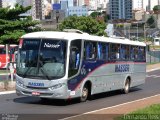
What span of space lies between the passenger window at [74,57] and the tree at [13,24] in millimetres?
33986

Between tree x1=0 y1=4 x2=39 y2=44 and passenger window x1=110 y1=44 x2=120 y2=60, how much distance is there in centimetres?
2999

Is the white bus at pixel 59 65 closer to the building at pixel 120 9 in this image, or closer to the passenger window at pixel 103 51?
the passenger window at pixel 103 51

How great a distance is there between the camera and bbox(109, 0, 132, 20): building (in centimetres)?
17400

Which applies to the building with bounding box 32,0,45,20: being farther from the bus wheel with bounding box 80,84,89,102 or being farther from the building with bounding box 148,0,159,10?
the bus wheel with bounding box 80,84,89,102

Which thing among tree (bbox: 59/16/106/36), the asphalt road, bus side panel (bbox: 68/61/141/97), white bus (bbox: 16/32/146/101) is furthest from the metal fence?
white bus (bbox: 16/32/146/101)

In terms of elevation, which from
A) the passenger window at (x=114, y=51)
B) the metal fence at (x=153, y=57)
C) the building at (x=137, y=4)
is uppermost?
the building at (x=137, y=4)

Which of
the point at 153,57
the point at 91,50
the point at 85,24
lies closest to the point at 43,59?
the point at 91,50

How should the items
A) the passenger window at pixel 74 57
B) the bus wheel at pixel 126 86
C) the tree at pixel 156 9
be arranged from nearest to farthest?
1. the passenger window at pixel 74 57
2. the bus wheel at pixel 126 86
3. the tree at pixel 156 9

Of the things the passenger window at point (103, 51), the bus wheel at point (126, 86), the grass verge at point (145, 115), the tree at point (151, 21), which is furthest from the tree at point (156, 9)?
the grass verge at point (145, 115)

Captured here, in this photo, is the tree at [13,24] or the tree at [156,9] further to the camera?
the tree at [156,9]

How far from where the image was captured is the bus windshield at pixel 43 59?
683 inches

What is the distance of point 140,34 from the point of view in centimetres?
14438

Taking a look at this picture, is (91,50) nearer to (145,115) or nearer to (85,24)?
(145,115)

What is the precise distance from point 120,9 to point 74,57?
521 ft
